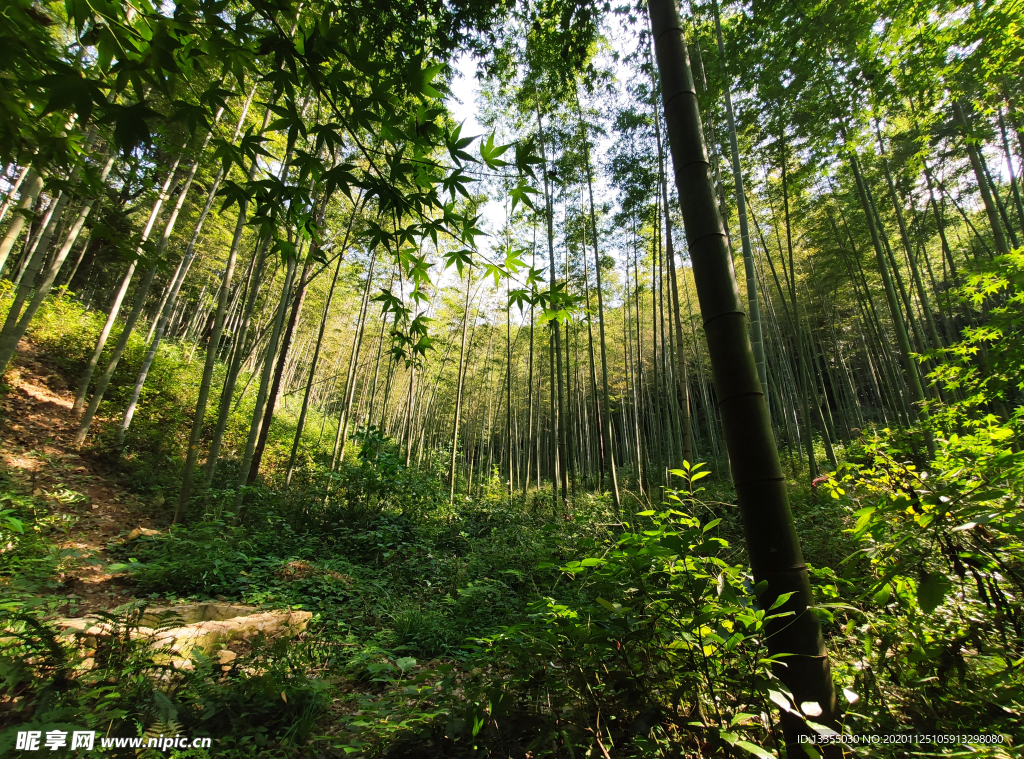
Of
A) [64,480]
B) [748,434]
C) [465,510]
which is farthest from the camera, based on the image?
[465,510]

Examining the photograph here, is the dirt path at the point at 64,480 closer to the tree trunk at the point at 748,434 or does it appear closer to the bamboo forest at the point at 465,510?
the bamboo forest at the point at 465,510

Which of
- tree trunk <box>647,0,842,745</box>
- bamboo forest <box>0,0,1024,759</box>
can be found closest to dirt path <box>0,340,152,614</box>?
bamboo forest <box>0,0,1024,759</box>

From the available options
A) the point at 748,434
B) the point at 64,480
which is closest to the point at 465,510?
the point at 64,480

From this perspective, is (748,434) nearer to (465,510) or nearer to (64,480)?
(64,480)

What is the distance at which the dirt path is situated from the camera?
9.68 feet

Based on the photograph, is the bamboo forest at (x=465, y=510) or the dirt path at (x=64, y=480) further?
the dirt path at (x=64, y=480)

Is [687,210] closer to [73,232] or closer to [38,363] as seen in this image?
[73,232]

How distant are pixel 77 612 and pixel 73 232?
19.8ft

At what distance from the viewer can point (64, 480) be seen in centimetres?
466

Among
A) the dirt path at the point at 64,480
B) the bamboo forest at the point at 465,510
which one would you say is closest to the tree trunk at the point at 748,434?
the bamboo forest at the point at 465,510

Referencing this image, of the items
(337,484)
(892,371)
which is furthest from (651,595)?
(892,371)

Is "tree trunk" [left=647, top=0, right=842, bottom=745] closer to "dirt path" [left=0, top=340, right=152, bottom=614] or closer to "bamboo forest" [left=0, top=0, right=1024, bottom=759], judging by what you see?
"bamboo forest" [left=0, top=0, right=1024, bottom=759]

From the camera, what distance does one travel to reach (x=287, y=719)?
5.24ft

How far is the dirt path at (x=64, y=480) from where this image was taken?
116 inches
